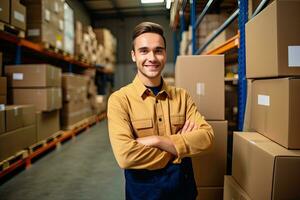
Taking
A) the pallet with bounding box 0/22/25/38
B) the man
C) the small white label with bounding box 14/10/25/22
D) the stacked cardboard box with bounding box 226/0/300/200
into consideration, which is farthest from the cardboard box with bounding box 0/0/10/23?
the stacked cardboard box with bounding box 226/0/300/200

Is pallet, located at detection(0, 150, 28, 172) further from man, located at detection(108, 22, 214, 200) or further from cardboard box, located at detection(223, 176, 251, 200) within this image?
cardboard box, located at detection(223, 176, 251, 200)

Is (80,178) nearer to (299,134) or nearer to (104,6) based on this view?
(299,134)

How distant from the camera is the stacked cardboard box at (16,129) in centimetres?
284

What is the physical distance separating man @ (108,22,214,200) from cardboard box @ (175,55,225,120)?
0.69 m

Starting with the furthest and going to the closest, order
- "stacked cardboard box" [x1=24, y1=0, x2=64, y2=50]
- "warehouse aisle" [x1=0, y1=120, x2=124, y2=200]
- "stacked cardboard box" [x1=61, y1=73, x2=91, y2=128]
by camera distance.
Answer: "stacked cardboard box" [x1=61, y1=73, x2=91, y2=128]
"stacked cardboard box" [x1=24, y1=0, x2=64, y2=50]
"warehouse aisle" [x1=0, y1=120, x2=124, y2=200]

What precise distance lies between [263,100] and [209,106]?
0.78 m

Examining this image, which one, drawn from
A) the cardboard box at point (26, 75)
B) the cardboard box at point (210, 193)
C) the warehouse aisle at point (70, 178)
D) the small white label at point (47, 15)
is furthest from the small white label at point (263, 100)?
the small white label at point (47, 15)

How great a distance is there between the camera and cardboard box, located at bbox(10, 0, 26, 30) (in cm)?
329

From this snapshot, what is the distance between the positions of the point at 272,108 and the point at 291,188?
0.41 meters

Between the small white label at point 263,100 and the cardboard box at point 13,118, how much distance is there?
2.74 metres

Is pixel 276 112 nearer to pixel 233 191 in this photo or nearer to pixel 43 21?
pixel 233 191

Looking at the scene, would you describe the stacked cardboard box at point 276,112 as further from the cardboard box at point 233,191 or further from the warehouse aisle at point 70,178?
the warehouse aisle at point 70,178

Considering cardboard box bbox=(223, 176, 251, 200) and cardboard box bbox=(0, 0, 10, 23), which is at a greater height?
cardboard box bbox=(0, 0, 10, 23)

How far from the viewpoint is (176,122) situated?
1450mm
